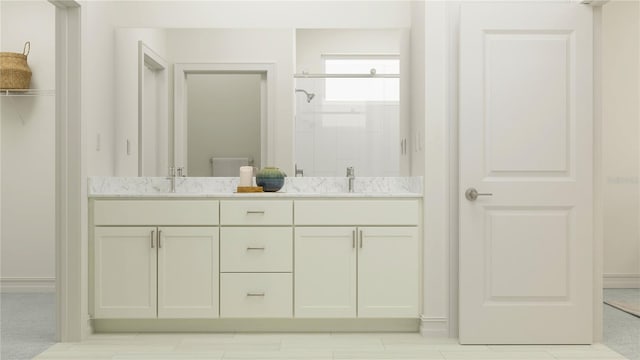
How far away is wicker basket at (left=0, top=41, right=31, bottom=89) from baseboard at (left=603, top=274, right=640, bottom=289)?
4740 millimetres

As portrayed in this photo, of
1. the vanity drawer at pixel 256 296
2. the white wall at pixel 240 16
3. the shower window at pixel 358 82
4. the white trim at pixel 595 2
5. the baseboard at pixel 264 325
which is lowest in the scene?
the baseboard at pixel 264 325

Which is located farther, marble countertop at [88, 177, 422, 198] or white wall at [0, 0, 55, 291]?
white wall at [0, 0, 55, 291]

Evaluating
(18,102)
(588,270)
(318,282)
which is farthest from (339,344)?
(18,102)

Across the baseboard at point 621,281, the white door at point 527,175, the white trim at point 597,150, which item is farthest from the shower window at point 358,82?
the baseboard at point 621,281

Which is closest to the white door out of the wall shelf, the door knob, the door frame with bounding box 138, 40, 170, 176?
the door knob

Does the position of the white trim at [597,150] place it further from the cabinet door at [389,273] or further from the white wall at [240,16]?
the white wall at [240,16]

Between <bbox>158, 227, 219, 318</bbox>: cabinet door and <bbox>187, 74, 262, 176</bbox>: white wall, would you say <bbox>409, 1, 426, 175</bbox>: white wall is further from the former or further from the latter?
<bbox>158, 227, 219, 318</bbox>: cabinet door

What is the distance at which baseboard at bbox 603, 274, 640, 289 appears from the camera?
14.6ft

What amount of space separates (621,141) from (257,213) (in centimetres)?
311

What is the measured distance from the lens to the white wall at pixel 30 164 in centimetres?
421

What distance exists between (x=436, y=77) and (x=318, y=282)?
1.32 meters

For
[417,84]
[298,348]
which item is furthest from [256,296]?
[417,84]

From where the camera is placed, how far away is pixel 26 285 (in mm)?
4270

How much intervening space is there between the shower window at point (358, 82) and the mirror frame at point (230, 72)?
370mm
